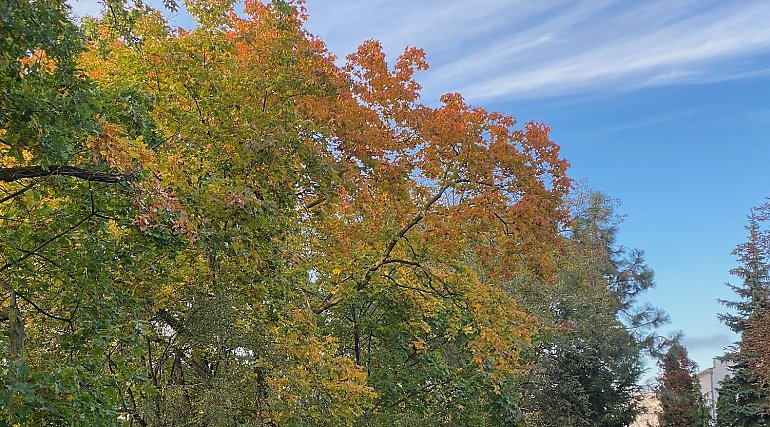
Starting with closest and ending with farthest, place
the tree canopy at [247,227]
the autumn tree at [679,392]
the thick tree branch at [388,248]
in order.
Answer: the tree canopy at [247,227], the thick tree branch at [388,248], the autumn tree at [679,392]

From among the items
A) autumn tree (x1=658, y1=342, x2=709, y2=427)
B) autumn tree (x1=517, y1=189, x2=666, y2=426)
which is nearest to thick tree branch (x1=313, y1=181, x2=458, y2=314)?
autumn tree (x1=517, y1=189, x2=666, y2=426)

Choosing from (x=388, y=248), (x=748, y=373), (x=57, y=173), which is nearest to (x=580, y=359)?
(x=748, y=373)

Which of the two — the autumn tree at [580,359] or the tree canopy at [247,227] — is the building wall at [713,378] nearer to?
the autumn tree at [580,359]

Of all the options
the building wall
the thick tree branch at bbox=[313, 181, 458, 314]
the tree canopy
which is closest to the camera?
the tree canopy

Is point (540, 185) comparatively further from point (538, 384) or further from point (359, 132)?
point (538, 384)

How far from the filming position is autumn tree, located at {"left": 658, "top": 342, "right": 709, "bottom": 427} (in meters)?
26.9

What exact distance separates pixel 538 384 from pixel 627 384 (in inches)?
201

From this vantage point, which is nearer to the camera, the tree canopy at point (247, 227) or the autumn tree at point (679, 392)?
the tree canopy at point (247, 227)

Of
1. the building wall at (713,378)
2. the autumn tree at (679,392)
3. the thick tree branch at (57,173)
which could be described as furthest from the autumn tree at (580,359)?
the thick tree branch at (57,173)

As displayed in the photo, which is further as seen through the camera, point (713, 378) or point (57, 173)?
point (713, 378)

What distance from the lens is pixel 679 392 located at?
95.2 feet

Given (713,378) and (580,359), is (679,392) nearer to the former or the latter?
(580,359)

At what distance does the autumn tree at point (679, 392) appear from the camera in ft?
88.3

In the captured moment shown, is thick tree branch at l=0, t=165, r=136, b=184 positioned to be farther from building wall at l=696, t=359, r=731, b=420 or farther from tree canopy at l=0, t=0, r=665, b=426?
building wall at l=696, t=359, r=731, b=420
